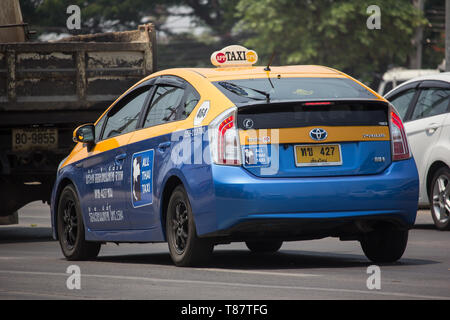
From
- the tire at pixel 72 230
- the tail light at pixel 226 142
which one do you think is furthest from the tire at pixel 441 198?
the tail light at pixel 226 142

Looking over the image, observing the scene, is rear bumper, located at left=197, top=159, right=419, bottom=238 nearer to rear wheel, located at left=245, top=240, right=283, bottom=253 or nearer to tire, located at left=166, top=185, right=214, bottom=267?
tire, located at left=166, top=185, right=214, bottom=267

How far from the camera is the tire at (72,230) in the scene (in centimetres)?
1071

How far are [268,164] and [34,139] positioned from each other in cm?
610

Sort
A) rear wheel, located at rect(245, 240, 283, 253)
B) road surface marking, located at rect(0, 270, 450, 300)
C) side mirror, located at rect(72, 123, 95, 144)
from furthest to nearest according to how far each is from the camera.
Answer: rear wheel, located at rect(245, 240, 283, 253), side mirror, located at rect(72, 123, 95, 144), road surface marking, located at rect(0, 270, 450, 300)

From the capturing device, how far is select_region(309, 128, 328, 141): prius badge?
8.60 m

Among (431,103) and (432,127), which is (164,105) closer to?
(432,127)

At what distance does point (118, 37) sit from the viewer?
15.5 m

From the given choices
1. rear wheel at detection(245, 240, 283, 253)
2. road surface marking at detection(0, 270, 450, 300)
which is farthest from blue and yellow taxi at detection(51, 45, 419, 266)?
rear wheel at detection(245, 240, 283, 253)

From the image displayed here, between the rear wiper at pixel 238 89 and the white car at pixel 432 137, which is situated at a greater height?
the rear wiper at pixel 238 89

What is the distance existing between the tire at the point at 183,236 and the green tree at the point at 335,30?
3593 centimetres

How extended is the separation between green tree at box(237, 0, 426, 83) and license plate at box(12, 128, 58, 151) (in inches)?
1238

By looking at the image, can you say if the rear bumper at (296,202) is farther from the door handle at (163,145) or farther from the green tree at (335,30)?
the green tree at (335,30)

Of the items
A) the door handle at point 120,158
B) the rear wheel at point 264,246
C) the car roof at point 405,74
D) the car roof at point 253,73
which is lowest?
the rear wheel at point 264,246

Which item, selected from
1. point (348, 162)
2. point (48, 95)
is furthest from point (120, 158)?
point (48, 95)
